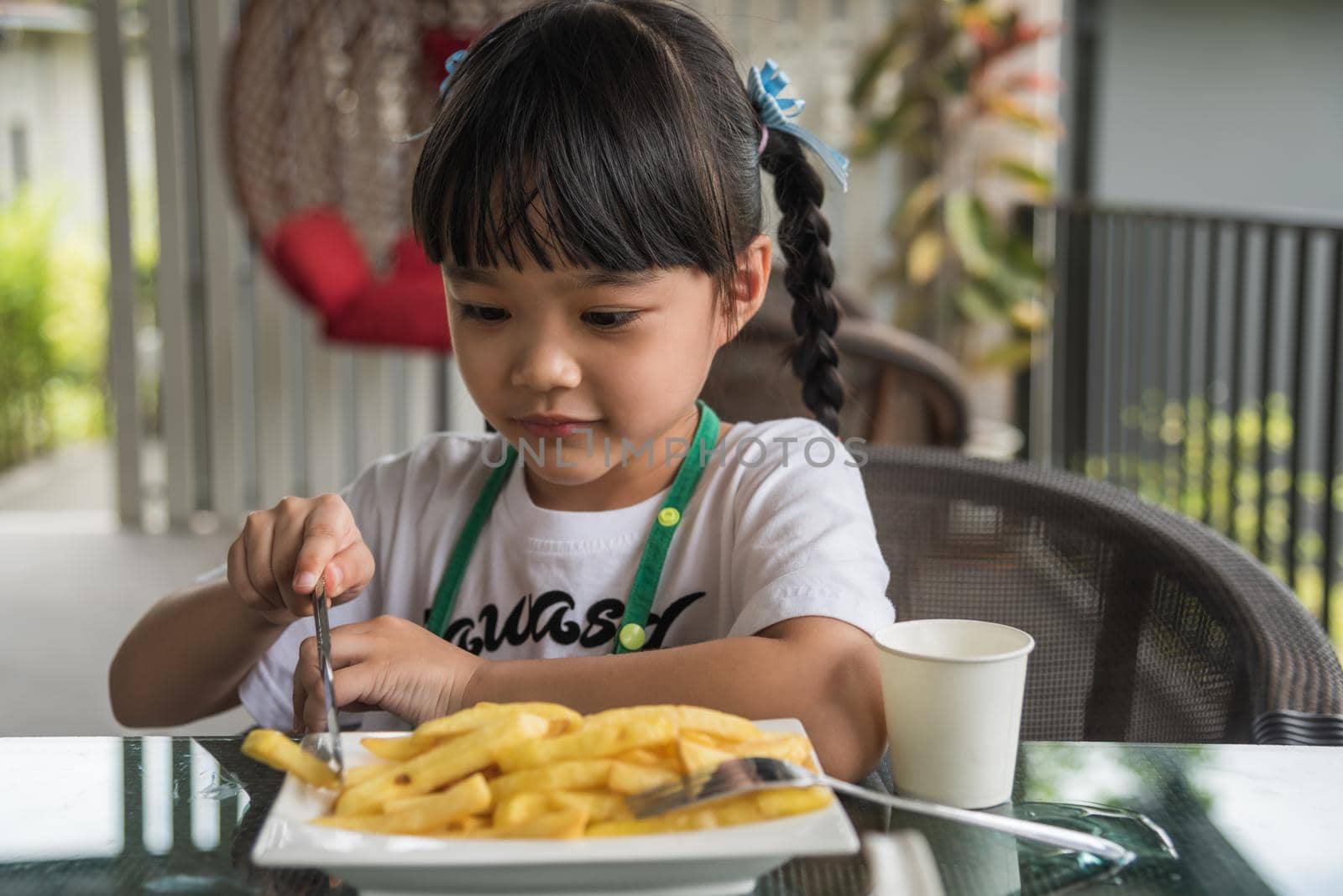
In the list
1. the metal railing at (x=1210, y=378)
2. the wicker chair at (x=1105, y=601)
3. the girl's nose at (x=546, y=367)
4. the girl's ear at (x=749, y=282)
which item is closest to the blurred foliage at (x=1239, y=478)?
the metal railing at (x=1210, y=378)

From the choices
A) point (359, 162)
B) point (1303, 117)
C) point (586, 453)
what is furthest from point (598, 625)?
point (1303, 117)

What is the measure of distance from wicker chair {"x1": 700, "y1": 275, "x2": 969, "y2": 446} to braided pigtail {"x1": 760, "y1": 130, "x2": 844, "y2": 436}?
42cm

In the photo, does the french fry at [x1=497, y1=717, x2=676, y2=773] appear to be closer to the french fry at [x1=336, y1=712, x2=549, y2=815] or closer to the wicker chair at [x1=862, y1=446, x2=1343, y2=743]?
the french fry at [x1=336, y1=712, x2=549, y2=815]

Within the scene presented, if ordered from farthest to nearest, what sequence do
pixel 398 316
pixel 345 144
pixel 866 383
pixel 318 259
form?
pixel 345 144, pixel 318 259, pixel 398 316, pixel 866 383

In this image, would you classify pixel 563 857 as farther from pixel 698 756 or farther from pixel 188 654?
pixel 188 654

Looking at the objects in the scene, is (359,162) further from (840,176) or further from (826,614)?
(826,614)

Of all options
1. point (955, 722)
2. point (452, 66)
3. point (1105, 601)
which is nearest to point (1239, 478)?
point (1105, 601)

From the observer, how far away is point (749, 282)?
3.86 ft

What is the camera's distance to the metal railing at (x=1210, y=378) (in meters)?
2.87

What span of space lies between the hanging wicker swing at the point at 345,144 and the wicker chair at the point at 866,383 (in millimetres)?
1244

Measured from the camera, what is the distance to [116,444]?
435 cm

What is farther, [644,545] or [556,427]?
[644,545]

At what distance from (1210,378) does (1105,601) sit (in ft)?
7.82

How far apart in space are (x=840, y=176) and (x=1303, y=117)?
16.2ft
